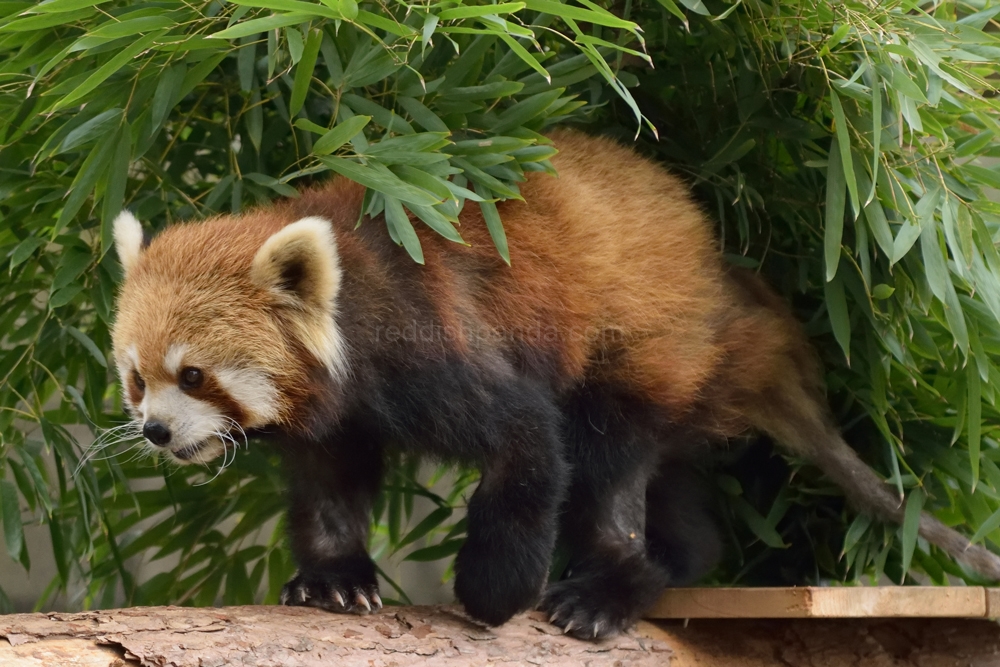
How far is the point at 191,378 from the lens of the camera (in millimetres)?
1968

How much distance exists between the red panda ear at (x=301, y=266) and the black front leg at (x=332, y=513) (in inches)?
14.9

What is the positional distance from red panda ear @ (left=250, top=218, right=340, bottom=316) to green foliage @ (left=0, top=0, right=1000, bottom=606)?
149mm

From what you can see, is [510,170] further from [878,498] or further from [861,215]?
Answer: [878,498]

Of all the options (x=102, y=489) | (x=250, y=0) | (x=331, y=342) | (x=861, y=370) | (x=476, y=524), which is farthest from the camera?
(x=102, y=489)

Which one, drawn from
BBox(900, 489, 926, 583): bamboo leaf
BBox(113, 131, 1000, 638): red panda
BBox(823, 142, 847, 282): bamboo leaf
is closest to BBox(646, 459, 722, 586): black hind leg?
BBox(113, 131, 1000, 638): red panda

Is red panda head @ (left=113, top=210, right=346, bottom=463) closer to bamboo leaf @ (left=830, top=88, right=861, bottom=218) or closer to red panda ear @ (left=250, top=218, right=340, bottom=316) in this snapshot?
red panda ear @ (left=250, top=218, right=340, bottom=316)

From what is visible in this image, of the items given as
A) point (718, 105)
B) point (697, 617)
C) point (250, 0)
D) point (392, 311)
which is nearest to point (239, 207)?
point (392, 311)

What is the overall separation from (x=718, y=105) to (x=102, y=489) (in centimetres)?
217

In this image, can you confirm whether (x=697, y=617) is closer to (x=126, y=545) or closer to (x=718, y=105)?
(x=718, y=105)

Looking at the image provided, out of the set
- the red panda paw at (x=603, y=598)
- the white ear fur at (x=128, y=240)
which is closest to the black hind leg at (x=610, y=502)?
the red panda paw at (x=603, y=598)

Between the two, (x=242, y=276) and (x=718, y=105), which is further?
(x=718, y=105)

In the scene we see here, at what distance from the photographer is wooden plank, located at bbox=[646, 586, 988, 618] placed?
89.1 inches

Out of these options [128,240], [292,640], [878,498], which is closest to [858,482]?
[878,498]

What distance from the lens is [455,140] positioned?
232 centimetres
